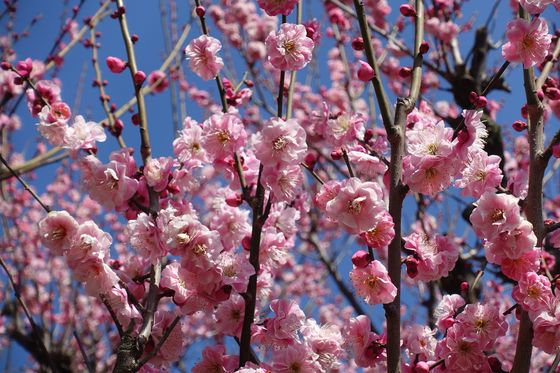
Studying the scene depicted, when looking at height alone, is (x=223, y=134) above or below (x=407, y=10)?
below

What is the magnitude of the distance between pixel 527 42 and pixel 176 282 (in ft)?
5.18

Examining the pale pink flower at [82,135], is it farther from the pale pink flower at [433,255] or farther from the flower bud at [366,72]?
the pale pink flower at [433,255]

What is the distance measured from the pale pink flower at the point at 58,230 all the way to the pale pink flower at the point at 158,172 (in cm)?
34

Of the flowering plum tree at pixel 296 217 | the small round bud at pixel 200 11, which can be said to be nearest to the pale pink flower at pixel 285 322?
the flowering plum tree at pixel 296 217

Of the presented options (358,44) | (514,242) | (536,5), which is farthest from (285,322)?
(536,5)

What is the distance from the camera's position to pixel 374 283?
1.82 m

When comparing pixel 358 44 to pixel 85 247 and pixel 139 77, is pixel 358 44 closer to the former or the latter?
pixel 139 77

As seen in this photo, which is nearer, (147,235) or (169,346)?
(147,235)

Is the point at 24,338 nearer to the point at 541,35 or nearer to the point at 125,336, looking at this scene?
the point at 125,336

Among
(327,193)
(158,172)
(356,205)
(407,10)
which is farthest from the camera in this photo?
(407,10)

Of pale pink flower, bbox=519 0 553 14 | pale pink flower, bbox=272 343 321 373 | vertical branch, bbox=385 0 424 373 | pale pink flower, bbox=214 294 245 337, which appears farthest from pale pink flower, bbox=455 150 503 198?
pale pink flower, bbox=214 294 245 337

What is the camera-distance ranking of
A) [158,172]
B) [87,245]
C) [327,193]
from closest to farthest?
[327,193] < [87,245] < [158,172]

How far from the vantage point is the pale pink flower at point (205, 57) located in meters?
2.31

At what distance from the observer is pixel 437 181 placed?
1857 mm
